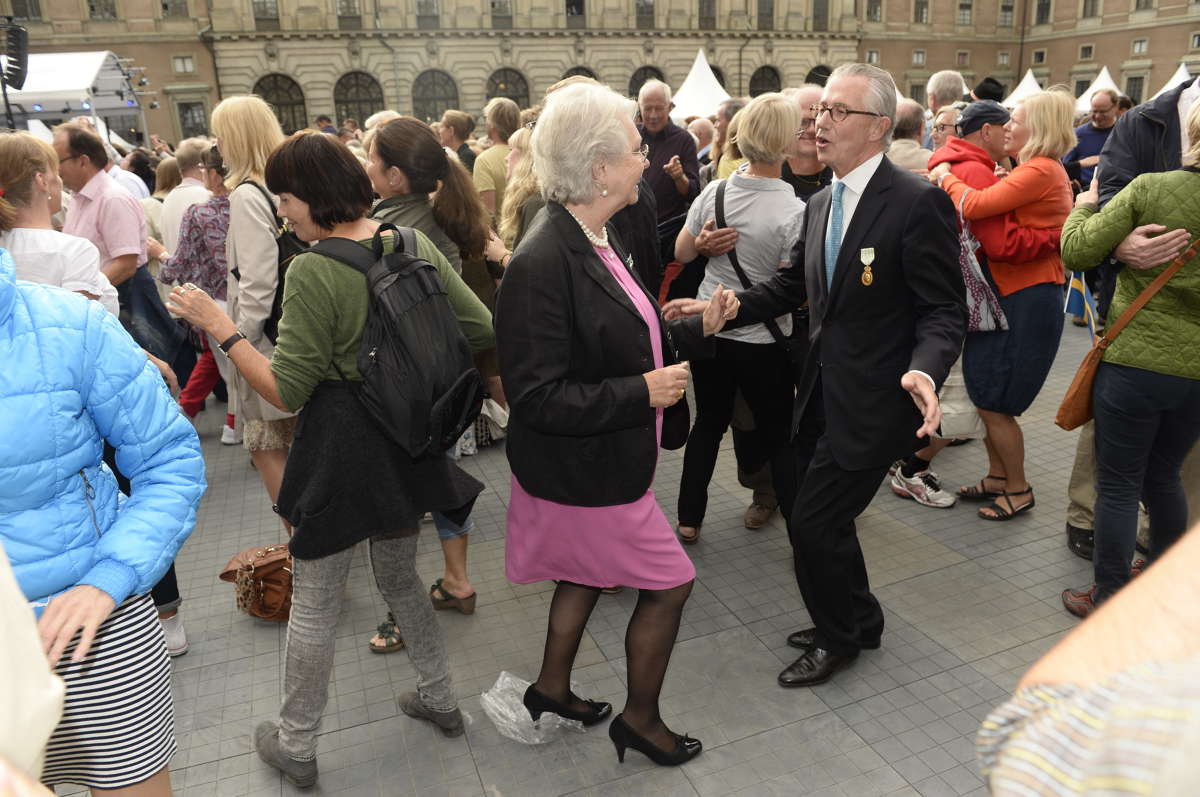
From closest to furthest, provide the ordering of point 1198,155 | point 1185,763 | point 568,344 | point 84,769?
1. point 1185,763
2. point 84,769
3. point 568,344
4. point 1198,155

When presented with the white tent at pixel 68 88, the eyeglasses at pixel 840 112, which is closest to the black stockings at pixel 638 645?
the eyeglasses at pixel 840 112

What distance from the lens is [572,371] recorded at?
245 cm

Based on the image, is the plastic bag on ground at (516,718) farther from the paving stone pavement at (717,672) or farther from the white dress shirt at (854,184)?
the white dress shirt at (854,184)

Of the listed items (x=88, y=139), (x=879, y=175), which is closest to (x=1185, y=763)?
(x=879, y=175)

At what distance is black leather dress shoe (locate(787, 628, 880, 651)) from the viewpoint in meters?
3.29

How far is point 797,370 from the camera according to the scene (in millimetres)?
3959

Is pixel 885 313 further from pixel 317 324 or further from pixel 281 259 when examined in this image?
pixel 281 259

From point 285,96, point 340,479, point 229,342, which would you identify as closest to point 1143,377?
point 340,479

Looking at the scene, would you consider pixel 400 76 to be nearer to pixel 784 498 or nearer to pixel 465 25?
pixel 465 25

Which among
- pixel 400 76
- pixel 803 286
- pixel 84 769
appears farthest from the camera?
pixel 400 76

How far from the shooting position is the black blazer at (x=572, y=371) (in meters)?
2.33

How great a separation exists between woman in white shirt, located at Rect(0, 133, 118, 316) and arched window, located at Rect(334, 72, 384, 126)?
38440 millimetres

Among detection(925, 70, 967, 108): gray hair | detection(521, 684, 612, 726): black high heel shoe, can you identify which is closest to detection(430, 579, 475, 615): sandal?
detection(521, 684, 612, 726): black high heel shoe

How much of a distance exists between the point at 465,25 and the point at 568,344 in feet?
135
